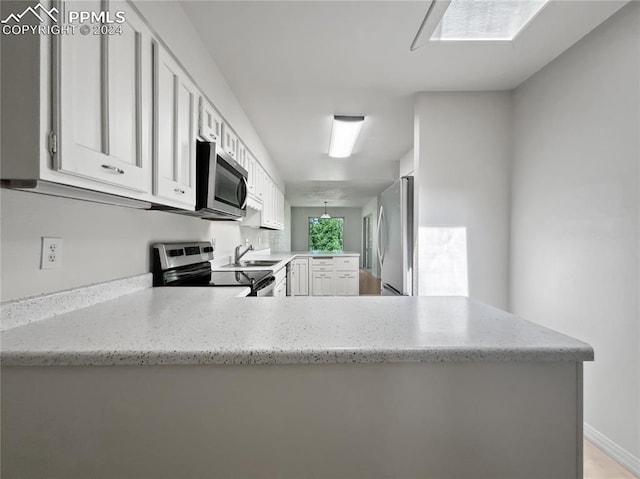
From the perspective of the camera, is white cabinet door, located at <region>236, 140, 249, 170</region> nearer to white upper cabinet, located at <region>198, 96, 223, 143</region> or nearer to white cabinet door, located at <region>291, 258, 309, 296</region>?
white upper cabinet, located at <region>198, 96, 223, 143</region>

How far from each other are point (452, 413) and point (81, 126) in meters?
1.31

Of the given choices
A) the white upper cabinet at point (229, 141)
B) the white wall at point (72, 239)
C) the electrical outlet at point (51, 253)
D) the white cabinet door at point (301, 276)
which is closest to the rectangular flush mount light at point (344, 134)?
the white upper cabinet at point (229, 141)

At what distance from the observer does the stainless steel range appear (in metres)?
1.87

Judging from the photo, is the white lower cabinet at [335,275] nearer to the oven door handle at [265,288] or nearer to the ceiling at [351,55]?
the ceiling at [351,55]

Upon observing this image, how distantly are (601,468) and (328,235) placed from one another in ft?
36.8

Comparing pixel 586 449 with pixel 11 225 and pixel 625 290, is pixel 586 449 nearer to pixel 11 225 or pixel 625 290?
pixel 625 290

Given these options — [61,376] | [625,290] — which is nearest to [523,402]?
[61,376]

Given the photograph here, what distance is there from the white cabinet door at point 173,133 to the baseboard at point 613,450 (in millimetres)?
2780

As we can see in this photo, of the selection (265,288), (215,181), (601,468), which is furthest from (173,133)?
(601,468)

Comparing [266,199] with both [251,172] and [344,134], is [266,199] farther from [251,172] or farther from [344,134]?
[344,134]

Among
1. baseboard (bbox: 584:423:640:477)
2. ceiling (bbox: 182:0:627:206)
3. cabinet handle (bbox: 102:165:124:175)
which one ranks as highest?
ceiling (bbox: 182:0:627:206)

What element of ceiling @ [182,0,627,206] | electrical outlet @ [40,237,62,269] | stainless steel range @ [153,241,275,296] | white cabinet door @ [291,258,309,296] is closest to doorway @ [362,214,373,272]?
white cabinet door @ [291,258,309,296]

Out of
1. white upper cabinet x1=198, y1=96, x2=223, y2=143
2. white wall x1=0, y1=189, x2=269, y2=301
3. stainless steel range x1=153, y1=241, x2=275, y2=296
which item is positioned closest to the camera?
white wall x1=0, y1=189, x2=269, y2=301

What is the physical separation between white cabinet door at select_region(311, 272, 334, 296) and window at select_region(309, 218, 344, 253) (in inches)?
226
